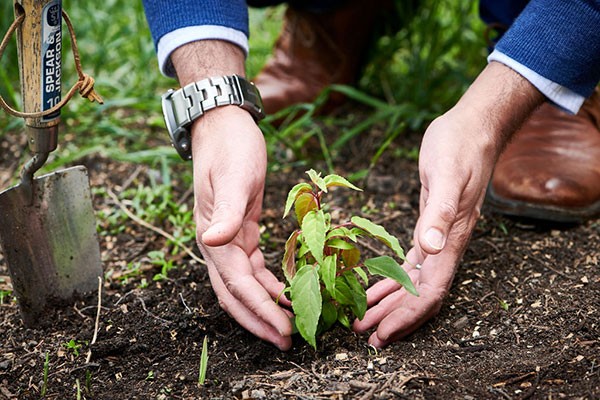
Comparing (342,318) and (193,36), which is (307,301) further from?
(193,36)

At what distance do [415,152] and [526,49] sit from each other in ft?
2.91

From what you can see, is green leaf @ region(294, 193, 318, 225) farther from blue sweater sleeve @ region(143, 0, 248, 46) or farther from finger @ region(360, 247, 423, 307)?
blue sweater sleeve @ region(143, 0, 248, 46)

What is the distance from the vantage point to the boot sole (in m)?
2.11

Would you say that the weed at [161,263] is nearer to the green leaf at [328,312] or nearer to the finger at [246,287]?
the finger at [246,287]

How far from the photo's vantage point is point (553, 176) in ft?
7.17

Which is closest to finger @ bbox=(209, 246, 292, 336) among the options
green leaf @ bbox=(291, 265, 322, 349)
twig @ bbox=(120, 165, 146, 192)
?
green leaf @ bbox=(291, 265, 322, 349)

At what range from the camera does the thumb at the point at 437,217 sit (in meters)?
1.41

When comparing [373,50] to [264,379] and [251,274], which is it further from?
[264,379]

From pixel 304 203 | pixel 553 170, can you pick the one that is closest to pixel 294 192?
pixel 304 203

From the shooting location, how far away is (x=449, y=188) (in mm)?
1521

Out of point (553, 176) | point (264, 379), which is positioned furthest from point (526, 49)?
point (264, 379)

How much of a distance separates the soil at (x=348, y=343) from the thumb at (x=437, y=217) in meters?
0.29

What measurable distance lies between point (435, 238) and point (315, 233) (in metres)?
0.25

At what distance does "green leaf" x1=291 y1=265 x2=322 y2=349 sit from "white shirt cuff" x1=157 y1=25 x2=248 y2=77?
0.80 m
